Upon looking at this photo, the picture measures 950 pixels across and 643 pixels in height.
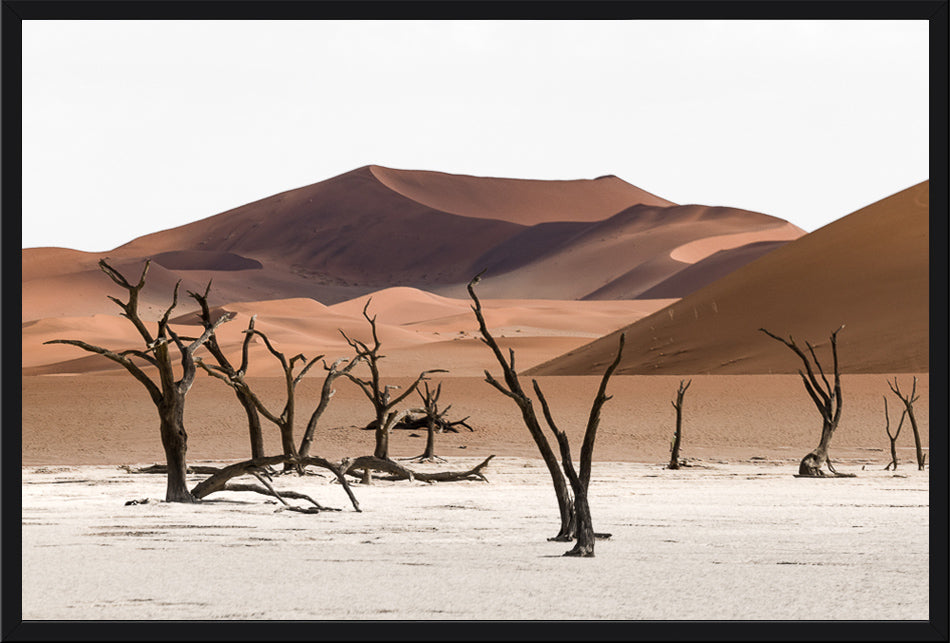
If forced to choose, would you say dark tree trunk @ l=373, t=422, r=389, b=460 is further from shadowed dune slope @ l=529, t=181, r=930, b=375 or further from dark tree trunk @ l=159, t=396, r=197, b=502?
shadowed dune slope @ l=529, t=181, r=930, b=375

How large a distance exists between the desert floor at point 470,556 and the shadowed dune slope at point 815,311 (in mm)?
29304

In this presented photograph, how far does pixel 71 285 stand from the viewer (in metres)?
118

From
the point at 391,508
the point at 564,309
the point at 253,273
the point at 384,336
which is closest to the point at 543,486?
the point at 391,508

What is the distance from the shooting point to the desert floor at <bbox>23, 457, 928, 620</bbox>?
7.03 metres

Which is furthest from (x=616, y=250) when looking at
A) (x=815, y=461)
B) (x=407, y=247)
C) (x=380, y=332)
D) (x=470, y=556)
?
(x=470, y=556)

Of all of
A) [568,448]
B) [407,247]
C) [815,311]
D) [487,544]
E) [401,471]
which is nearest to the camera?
[568,448]

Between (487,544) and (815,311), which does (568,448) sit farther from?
(815,311)

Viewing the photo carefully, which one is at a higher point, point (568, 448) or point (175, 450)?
point (568, 448)

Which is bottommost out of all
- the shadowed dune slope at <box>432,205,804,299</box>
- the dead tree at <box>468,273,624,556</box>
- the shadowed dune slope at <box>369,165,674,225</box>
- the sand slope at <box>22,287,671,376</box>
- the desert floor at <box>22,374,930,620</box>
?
the desert floor at <box>22,374,930,620</box>

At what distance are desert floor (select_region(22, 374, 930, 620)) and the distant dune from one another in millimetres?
84087

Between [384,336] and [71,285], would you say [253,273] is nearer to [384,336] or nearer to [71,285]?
[71,285]

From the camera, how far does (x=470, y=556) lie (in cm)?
945

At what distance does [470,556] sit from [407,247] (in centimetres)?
15350

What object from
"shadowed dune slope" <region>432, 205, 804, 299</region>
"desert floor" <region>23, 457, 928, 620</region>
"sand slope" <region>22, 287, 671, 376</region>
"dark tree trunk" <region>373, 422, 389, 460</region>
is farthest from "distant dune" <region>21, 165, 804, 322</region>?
"desert floor" <region>23, 457, 928, 620</region>
